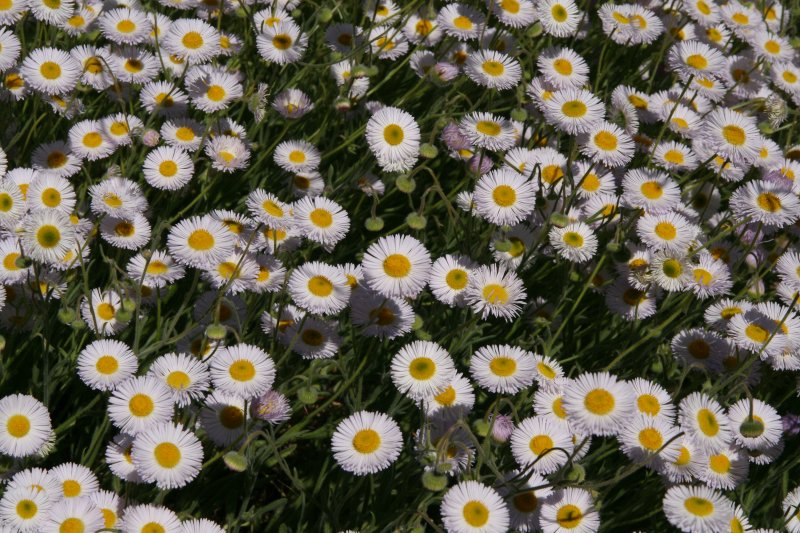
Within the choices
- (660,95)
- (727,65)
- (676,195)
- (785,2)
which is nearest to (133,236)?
(676,195)

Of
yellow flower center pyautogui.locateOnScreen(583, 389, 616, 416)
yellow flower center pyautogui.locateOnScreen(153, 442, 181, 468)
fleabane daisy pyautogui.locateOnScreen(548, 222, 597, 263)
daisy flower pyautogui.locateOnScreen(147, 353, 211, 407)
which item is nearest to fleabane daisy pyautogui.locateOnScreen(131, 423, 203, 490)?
yellow flower center pyautogui.locateOnScreen(153, 442, 181, 468)

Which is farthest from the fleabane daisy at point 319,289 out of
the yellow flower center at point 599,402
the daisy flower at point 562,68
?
the daisy flower at point 562,68

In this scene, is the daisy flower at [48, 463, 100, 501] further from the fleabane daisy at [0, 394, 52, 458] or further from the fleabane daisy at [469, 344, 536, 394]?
the fleabane daisy at [469, 344, 536, 394]

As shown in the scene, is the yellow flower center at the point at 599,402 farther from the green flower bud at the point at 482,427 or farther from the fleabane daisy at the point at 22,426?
the fleabane daisy at the point at 22,426

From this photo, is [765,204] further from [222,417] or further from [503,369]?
[222,417]

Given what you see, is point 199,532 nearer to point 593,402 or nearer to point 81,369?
point 81,369

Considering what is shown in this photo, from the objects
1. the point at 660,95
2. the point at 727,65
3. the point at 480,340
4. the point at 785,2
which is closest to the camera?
the point at 480,340
